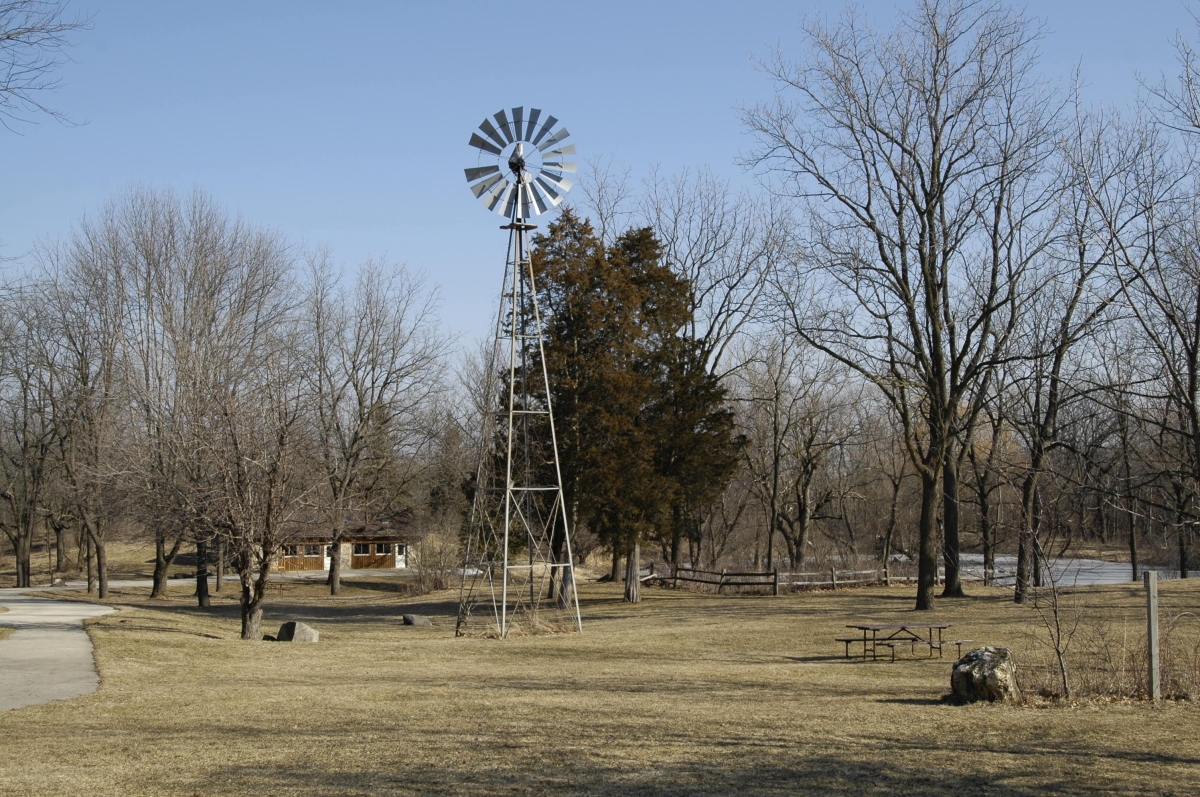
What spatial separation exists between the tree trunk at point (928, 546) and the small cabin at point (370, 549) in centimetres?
3421

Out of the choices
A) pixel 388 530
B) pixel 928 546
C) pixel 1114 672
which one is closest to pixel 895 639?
pixel 1114 672

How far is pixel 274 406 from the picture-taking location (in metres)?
21.8

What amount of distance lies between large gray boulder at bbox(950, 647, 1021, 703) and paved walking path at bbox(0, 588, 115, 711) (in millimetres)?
10591

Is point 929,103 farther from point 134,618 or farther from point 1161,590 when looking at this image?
point 134,618

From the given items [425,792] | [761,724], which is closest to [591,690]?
[761,724]

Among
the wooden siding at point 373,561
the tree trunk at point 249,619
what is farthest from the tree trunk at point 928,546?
the wooden siding at point 373,561

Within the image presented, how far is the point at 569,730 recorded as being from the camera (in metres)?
9.66

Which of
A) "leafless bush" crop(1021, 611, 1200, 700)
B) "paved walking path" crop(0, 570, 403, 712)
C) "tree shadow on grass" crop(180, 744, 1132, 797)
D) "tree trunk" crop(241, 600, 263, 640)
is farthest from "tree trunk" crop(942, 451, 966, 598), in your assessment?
"paved walking path" crop(0, 570, 403, 712)

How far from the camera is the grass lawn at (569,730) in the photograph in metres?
7.48

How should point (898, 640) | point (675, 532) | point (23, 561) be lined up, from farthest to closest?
point (23, 561)
point (675, 532)
point (898, 640)

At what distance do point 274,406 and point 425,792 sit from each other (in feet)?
52.6

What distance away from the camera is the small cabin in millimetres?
56375

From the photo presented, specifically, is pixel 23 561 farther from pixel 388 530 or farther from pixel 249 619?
pixel 249 619

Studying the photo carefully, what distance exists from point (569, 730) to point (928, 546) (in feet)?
60.2
